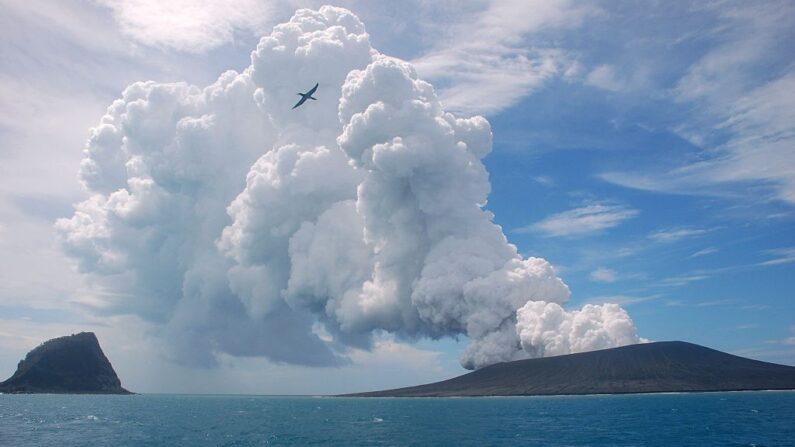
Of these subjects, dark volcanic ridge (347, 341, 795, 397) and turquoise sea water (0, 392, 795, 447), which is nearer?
turquoise sea water (0, 392, 795, 447)

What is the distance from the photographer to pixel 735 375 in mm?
172500

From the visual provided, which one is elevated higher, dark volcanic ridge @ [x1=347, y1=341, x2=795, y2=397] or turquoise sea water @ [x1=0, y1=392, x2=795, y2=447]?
dark volcanic ridge @ [x1=347, y1=341, x2=795, y2=397]

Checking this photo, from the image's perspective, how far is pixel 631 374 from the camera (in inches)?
6585

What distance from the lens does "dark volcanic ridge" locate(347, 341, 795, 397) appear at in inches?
6407

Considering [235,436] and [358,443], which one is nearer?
[358,443]

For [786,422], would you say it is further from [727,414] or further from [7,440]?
[7,440]

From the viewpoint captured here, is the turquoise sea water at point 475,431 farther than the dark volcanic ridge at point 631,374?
No

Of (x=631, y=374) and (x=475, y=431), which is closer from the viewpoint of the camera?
(x=475, y=431)

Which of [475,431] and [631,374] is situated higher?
[631,374]

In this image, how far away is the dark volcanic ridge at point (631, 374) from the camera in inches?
6407

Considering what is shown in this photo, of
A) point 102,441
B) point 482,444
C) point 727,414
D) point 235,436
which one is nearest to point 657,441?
point 482,444

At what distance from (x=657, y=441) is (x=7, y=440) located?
7456cm

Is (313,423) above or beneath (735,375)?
beneath

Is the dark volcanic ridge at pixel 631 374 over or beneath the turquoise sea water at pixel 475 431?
over
